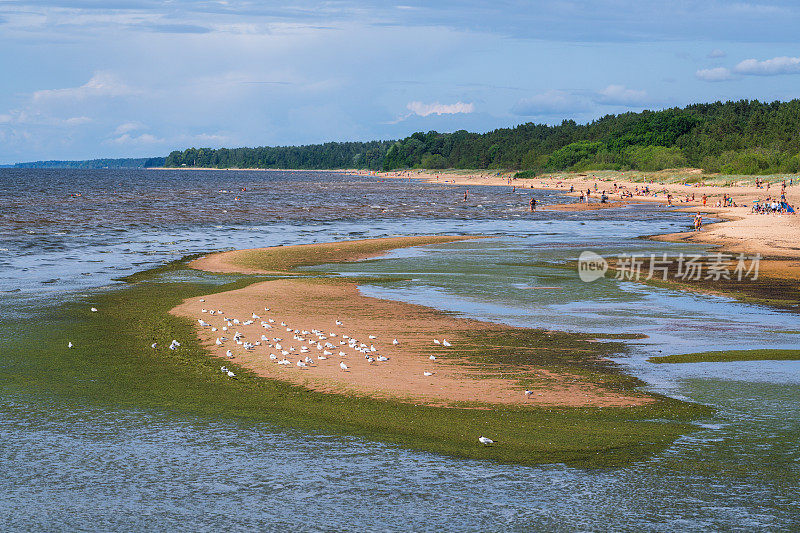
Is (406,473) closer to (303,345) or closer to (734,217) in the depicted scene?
(303,345)

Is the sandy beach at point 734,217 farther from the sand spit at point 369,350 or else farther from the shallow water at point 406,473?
the sand spit at point 369,350

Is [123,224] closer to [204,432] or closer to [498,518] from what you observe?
[204,432]

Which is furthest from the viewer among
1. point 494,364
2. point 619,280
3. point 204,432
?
point 619,280

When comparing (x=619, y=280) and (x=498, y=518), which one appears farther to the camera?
(x=619, y=280)

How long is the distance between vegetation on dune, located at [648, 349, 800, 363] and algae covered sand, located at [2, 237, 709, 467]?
1.43 metres

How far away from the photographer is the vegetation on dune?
54.2ft

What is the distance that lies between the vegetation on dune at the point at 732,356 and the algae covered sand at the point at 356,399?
1.43m

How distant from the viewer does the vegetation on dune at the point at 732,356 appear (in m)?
16.5

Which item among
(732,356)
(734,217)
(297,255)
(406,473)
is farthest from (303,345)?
(734,217)

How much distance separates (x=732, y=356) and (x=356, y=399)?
848cm

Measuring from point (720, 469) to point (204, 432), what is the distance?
7.55 m

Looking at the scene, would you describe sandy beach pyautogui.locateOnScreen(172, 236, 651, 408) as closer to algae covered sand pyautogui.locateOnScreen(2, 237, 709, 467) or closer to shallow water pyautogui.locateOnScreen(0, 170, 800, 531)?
algae covered sand pyautogui.locateOnScreen(2, 237, 709, 467)

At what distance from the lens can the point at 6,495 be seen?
9.79 m

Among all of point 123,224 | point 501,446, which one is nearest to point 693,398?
point 501,446
